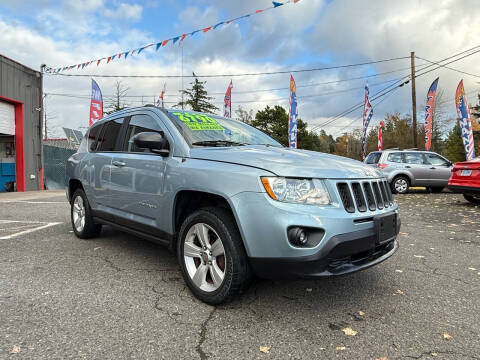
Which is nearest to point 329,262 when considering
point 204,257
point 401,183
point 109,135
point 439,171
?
point 204,257

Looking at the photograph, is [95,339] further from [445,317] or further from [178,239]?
[445,317]

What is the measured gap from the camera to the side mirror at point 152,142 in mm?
3131

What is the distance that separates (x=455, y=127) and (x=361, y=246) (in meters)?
54.0

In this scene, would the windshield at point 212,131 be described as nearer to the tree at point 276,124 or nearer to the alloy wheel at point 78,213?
the alloy wheel at point 78,213

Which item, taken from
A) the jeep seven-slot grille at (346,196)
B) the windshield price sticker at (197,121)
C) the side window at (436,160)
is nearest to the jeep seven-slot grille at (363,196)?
the jeep seven-slot grille at (346,196)

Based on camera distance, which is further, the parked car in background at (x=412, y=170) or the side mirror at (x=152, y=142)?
the parked car in background at (x=412, y=170)

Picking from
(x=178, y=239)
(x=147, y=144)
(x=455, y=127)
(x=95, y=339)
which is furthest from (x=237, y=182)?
(x=455, y=127)

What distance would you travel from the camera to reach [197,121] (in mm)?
3664

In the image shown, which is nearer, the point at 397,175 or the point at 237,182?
the point at 237,182

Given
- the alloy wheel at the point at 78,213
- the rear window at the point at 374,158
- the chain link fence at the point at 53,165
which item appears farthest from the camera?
the chain link fence at the point at 53,165

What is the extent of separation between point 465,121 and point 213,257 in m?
17.9

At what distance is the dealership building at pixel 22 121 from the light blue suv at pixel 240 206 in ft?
48.9

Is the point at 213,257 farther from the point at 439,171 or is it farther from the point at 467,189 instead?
the point at 439,171

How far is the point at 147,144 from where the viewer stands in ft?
10.3
